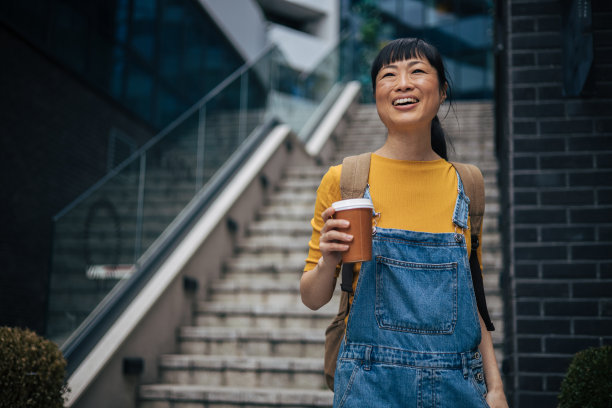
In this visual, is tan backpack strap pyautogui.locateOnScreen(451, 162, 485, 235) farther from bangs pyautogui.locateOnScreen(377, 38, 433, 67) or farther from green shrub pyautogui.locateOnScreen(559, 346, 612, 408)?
green shrub pyautogui.locateOnScreen(559, 346, 612, 408)

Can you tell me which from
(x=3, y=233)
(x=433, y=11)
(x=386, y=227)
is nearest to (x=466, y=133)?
(x=3, y=233)

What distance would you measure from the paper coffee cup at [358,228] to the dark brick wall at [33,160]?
19.6 ft

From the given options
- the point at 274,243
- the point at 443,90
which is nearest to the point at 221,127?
the point at 274,243

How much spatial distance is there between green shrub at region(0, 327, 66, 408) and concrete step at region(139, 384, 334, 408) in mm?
1232

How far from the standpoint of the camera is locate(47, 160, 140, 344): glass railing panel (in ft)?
16.3

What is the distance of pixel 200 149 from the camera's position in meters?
7.43

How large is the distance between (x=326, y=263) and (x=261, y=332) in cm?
366

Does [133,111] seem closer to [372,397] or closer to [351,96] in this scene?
[351,96]

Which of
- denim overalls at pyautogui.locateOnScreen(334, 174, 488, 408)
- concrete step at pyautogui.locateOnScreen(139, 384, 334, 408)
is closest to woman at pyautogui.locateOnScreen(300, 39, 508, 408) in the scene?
denim overalls at pyautogui.locateOnScreen(334, 174, 488, 408)

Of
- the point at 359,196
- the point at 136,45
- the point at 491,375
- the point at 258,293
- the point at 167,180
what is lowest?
the point at 491,375

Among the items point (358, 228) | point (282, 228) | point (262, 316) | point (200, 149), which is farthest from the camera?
point (200, 149)

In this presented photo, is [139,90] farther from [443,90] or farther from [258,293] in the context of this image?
[443,90]

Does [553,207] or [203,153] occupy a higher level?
[203,153]

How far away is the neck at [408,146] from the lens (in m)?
1.93
